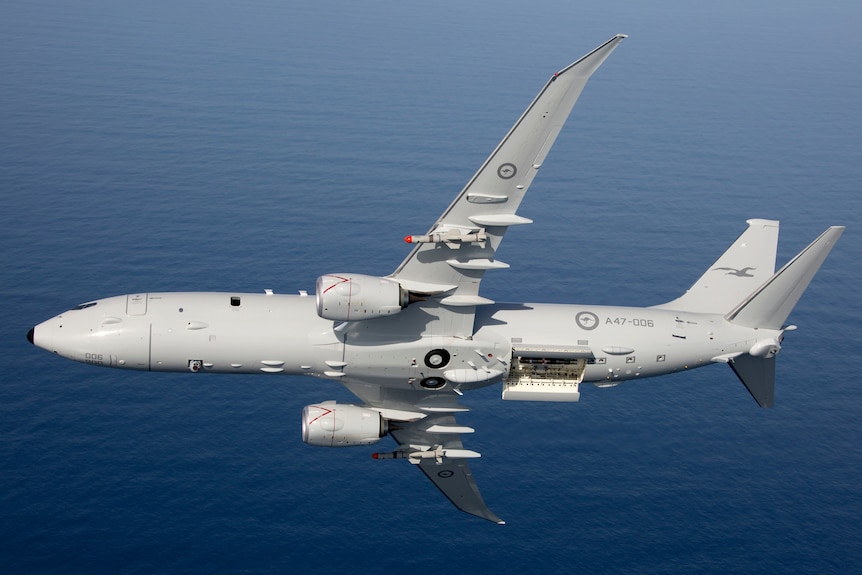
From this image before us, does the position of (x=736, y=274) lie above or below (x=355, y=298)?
above

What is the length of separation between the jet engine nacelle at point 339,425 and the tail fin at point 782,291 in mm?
25476

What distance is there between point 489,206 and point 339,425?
1774 cm

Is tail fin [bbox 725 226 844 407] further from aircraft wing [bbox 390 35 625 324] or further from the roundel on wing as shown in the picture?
the roundel on wing

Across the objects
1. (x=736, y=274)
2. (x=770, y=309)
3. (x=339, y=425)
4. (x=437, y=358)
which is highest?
(x=736, y=274)

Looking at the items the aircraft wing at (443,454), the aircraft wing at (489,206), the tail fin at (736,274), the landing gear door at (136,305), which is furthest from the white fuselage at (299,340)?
the tail fin at (736,274)

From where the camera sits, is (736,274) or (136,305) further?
(736,274)

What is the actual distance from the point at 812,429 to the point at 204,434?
8041 centimetres

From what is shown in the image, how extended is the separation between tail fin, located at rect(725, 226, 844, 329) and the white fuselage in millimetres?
8874

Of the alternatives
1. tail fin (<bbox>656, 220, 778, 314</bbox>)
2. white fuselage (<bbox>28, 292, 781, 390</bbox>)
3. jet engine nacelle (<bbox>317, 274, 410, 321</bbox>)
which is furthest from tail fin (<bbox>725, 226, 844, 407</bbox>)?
jet engine nacelle (<bbox>317, 274, 410, 321</bbox>)

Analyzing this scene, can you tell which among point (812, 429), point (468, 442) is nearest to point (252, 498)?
→ point (468, 442)

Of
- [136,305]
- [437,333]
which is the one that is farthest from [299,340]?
[136,305]

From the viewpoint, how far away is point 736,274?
6806 cm

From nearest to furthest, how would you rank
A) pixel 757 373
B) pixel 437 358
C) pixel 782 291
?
pixel 437 358 → pixel 782 291 → pixel 757 373

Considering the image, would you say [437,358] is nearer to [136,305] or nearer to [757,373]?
[136,305]
